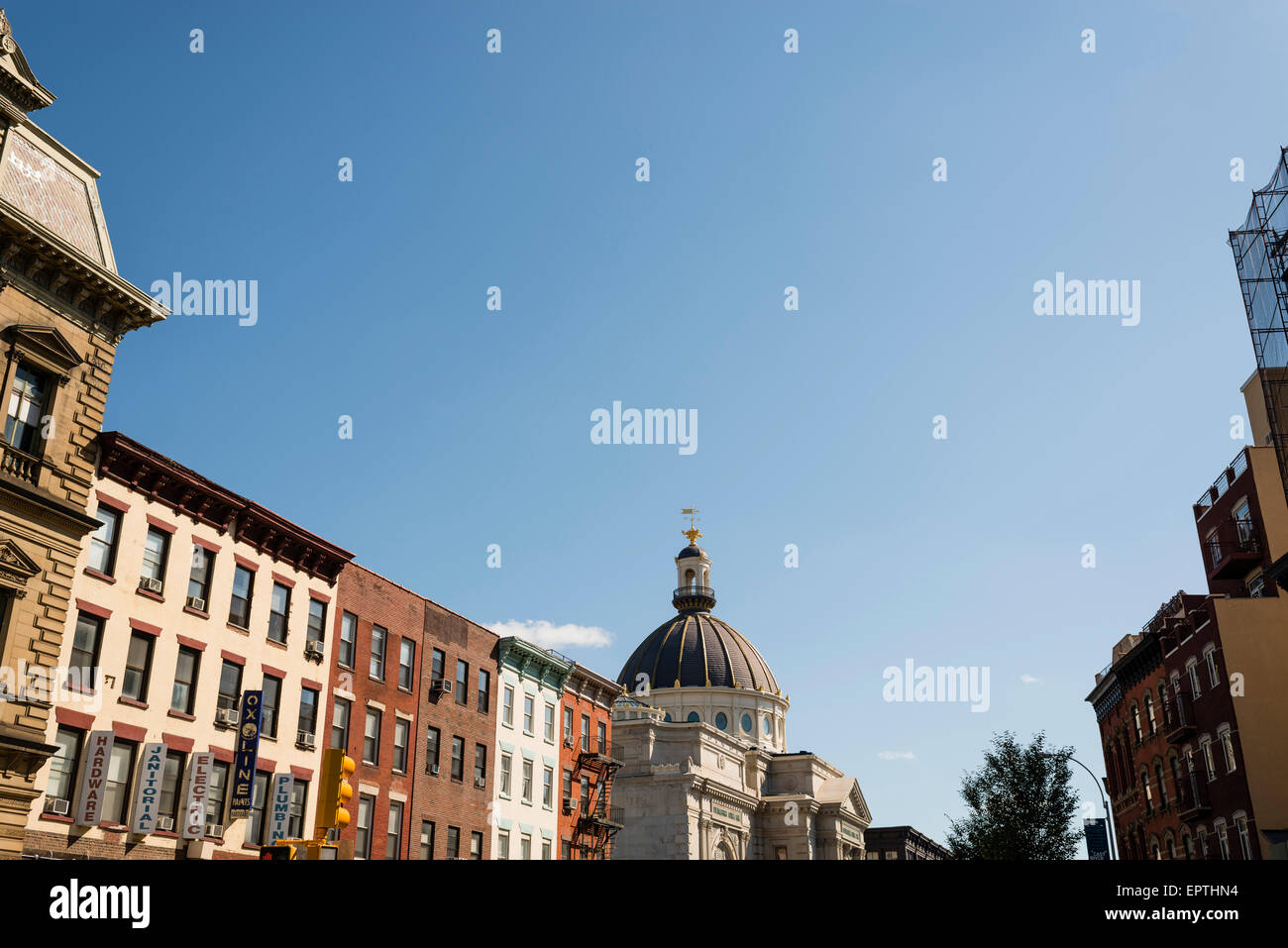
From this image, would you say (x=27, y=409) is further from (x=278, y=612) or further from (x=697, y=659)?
(x=697, y=659)

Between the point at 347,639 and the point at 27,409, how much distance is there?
15.1 metres

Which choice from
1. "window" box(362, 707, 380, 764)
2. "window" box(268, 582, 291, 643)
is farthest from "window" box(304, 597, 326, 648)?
"window" box(362, 707, 380, 764)

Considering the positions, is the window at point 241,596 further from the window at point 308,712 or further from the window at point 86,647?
the window at point 86,647

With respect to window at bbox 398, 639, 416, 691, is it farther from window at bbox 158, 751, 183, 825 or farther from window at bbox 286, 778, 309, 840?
window at bbox 158, 751, 183, 825

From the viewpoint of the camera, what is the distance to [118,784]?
96.9 feet

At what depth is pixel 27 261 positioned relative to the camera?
91.4ft

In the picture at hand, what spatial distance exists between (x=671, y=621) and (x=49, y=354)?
11258 cm

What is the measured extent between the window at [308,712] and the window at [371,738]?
7.80ft

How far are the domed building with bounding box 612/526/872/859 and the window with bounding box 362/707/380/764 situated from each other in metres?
24.8

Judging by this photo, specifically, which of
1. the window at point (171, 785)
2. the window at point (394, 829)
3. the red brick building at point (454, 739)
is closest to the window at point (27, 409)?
the window at point (171, 785)

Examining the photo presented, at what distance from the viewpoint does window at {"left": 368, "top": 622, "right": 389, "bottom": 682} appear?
4084 cm

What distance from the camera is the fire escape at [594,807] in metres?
53.8

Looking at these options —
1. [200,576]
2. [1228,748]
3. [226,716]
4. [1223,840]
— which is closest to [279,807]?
[226,716]
